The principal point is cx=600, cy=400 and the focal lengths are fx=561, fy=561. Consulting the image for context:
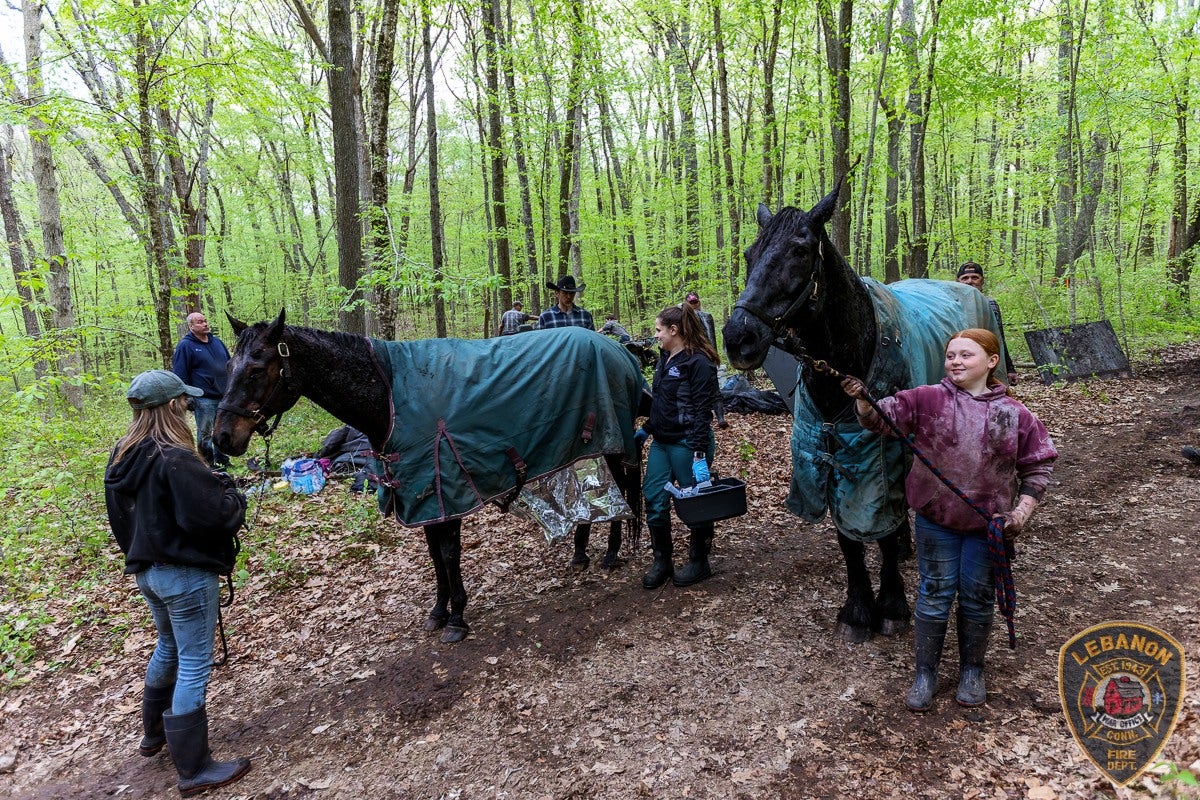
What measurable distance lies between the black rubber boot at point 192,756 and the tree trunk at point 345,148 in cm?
453

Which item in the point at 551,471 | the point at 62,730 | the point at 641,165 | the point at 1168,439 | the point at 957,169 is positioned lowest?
A: the point at 62,730

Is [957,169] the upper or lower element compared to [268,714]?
upper

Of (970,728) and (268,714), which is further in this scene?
(268,714)

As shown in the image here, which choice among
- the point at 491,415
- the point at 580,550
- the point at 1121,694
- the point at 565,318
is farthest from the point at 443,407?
the point at 1121,694

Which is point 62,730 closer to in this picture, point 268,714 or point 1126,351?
point 268,714

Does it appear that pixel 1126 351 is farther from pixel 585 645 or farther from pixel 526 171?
pixel 526 171

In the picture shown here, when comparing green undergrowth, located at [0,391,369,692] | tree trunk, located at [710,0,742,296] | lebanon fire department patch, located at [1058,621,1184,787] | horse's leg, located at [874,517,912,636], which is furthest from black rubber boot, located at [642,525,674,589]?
tree trunk, located at [710,0,742,296]

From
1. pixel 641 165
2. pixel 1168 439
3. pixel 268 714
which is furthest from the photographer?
pixel 641 165

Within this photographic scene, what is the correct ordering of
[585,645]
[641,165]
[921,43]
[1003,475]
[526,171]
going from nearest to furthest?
[1003,475] < [585,645] < [921,43] < [526,171] < [641,165]

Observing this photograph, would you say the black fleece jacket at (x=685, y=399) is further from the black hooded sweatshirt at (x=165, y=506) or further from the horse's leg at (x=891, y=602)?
the black hooded sweatshirt at (x=165, y=506)

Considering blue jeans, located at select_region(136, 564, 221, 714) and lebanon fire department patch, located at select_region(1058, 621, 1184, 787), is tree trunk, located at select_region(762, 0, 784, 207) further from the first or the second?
blue jeans, located at select_region(136, 564, 221, 714)

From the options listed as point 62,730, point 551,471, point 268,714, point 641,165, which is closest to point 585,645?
point 551,471

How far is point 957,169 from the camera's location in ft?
34.4

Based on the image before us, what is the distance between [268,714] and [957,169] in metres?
12.8
